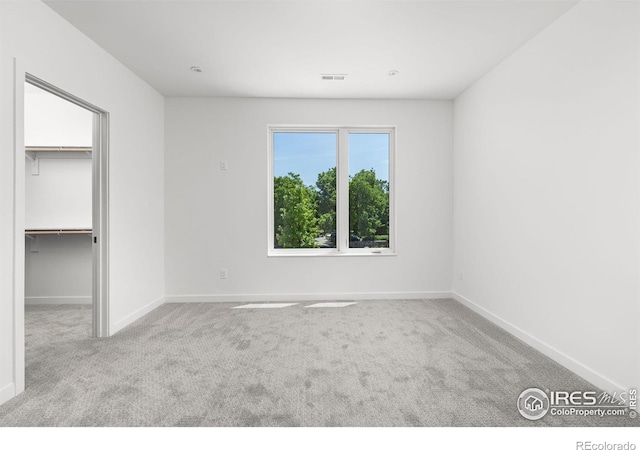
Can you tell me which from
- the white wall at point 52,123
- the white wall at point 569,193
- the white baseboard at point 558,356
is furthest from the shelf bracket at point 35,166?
the white baseboard at point 558,356

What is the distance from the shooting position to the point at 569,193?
2.60 metres

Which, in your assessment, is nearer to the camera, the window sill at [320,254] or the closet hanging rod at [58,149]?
the closet hanging rod at [58,149]

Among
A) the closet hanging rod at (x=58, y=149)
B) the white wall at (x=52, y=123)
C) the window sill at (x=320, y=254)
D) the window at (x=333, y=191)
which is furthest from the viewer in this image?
the window at (x=333, y=191)

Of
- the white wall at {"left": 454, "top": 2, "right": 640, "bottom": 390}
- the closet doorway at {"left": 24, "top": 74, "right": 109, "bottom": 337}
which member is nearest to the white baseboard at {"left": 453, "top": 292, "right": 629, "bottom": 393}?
the white wall at {"left": 454, "top": 2, "right": 640, "bottom": 390}

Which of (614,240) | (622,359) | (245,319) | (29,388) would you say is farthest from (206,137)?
(622,359)

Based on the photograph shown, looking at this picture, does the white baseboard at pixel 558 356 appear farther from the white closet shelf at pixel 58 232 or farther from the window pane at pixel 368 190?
the white closet shelf at pixel 58 232

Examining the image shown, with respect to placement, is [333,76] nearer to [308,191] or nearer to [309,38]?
[309,38]

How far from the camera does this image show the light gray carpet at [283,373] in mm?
1978

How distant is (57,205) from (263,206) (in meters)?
2.53

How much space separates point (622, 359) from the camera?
2143 mm

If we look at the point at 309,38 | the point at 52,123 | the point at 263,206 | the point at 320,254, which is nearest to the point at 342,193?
the point at 320,254

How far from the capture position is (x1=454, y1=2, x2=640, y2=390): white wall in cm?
214

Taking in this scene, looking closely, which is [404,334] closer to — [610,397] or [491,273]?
[491,273]

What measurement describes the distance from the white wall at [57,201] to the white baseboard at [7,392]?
8.42 feet
